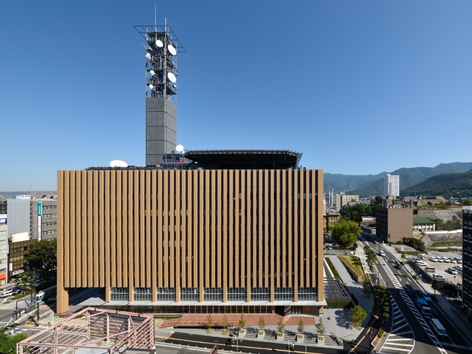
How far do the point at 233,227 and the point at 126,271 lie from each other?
88.3 ft

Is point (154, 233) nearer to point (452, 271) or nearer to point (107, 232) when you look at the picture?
point (107, 232)

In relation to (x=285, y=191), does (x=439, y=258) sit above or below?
below

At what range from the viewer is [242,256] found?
166 feet

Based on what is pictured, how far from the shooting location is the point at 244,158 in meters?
59.6

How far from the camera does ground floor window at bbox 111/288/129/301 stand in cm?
5162

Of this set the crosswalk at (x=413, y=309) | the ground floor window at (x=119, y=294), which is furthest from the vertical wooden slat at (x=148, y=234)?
the crosswalk at (x=413, y=309)

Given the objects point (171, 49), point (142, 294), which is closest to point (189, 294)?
point (142, 294)

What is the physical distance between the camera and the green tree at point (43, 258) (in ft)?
235

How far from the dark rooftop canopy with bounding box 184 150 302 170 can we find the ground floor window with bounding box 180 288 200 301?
31654 millimetres

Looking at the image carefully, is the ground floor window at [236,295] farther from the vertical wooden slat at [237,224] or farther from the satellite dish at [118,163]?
the satellite dish at [118,163]

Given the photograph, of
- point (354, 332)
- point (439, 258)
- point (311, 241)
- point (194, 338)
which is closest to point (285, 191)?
point (311, 241)

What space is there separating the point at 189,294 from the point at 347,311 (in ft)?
127

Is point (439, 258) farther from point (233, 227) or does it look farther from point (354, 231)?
point (233, 227)

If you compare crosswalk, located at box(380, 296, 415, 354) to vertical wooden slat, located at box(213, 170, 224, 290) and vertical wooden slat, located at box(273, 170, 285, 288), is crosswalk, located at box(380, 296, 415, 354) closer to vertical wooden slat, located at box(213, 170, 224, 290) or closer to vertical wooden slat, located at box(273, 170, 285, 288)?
vertical wooden slat, located at box(273, 170, 285, 288)
